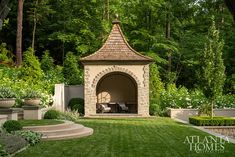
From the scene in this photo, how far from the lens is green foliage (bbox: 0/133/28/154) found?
430 inches

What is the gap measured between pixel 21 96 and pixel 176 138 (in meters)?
11.2

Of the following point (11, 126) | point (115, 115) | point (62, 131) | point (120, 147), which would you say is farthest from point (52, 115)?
point (120, 147)

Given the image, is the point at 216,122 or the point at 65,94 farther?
the point at 65,94

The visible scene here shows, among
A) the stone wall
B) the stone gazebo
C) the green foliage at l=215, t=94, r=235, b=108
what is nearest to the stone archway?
the stone gazebo

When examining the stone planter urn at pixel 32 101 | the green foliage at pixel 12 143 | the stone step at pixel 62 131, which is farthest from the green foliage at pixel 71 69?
the green foliage at pixel 12 143

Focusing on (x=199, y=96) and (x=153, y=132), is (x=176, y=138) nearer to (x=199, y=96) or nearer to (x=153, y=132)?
(x=153, y=132)

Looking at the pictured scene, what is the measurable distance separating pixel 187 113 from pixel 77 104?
7.39 metres

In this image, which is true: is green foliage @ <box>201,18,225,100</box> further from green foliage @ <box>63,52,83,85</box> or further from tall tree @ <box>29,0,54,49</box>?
tall tree @ <box>29,0,54,49</box>

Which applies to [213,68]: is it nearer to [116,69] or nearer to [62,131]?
[116,69]

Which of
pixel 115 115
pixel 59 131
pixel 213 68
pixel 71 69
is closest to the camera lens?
pixel 59 131

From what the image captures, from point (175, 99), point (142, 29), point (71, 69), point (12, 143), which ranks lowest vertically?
point (12, 143)

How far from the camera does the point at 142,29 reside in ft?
125

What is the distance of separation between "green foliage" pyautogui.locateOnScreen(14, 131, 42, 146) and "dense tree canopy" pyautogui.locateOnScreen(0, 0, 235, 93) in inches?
877

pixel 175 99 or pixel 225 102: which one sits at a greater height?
pixel 175 99
